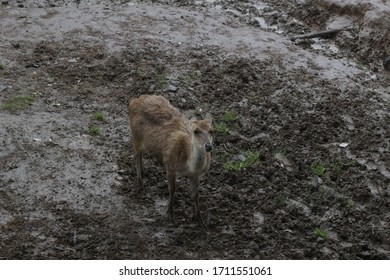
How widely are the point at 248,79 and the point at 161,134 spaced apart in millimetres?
3888

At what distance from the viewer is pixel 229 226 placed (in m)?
7.70

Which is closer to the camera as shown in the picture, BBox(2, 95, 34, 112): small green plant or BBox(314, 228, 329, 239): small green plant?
BBox(314, 228, 329, 239): small green plant

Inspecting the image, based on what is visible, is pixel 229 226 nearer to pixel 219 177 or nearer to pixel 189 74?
pixel 219 177

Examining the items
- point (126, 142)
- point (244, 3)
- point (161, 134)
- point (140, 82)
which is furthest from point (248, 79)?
point (244, 3)

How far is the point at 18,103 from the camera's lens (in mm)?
10016

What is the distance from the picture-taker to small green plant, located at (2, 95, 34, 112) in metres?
9.81

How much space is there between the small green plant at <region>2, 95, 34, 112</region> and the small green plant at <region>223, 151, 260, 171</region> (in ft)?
11.5

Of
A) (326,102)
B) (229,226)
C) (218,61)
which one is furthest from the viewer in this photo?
(218,61)

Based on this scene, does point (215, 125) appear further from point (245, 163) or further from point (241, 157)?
point (245, 163)

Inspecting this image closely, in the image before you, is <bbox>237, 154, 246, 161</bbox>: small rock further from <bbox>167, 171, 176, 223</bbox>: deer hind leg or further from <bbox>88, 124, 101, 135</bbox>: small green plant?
<bbox>88, 124, 101, 135</bbox>: small green plant

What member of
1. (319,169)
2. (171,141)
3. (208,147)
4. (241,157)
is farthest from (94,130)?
(319,169)

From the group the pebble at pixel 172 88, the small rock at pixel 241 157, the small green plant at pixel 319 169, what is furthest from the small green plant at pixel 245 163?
the pebble at pixel 172 88

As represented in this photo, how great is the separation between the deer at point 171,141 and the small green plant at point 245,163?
1218 mm

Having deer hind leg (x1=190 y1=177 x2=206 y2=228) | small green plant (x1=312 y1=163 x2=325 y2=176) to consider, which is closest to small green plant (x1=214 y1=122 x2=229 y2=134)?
small green plant (x1=312 y1=163 x2=325 y2=176)
